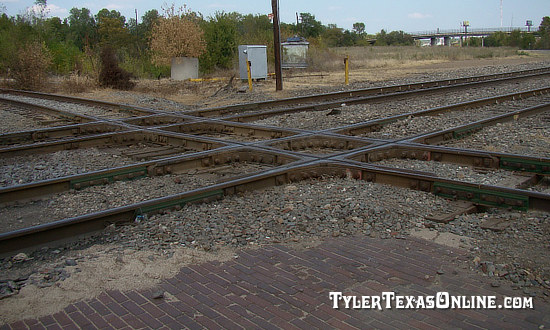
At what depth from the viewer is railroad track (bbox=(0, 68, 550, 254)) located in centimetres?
565

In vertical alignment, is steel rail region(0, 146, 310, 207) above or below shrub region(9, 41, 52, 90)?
below

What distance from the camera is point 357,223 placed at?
5371 mm

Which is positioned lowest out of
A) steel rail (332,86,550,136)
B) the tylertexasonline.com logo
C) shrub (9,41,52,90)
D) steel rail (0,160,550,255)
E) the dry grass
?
the tylertexasonline.com logo

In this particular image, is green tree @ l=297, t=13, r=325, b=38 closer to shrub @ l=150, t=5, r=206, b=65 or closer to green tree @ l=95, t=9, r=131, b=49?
green tree @ l=95, t=9, r=131, b=49

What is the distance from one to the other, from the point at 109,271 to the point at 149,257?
0.39 metres

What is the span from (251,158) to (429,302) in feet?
17.6

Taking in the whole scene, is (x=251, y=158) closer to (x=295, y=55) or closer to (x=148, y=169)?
(x=148, y=169)

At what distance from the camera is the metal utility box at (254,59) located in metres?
26.4

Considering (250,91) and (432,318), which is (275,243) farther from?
(250,91)

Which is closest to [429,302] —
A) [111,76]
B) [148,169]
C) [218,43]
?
[148,169]

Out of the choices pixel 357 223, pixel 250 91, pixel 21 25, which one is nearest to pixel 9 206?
pixel 357 223

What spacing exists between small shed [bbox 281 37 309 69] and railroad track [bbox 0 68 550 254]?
22311 mm

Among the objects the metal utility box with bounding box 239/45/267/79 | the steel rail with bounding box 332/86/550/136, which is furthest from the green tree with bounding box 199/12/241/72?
the steel rail with bounding box 332/86/550/136

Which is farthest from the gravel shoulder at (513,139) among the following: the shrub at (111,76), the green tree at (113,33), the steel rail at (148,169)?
the green tree at (113,33)
